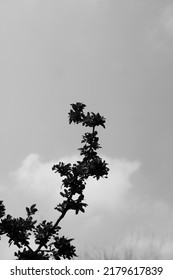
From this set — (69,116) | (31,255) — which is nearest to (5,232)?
(31,255)

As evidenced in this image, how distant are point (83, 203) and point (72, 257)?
4.04 feet

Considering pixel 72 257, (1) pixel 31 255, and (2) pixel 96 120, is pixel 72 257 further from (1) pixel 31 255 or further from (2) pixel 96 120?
(2) pixel 96 120

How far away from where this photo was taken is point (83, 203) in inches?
1272

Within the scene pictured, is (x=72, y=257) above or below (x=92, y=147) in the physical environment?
below

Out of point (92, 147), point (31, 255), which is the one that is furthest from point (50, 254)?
point (92, 147)

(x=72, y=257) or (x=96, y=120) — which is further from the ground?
(x=96, y=120)

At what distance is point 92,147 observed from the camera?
3281cm
